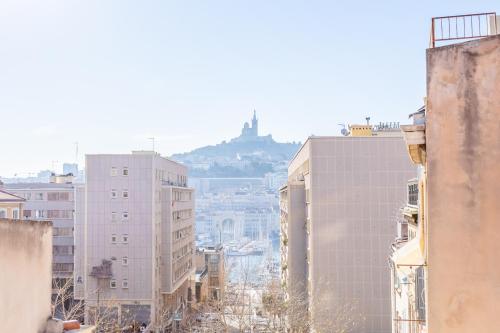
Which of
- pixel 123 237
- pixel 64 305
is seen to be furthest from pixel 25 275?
pixel 123 237

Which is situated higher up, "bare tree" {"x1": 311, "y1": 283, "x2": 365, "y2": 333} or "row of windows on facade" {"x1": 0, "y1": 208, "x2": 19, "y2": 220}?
"row of windows on facade" {"x1": 0, "y1": 208, "x2": 19, "y2": 220}

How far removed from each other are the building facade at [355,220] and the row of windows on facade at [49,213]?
37.5 m

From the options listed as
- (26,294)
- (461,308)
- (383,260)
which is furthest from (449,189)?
(383,260)

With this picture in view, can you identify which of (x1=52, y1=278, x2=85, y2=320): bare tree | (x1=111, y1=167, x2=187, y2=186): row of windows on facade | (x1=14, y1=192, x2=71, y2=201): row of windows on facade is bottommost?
(x1=52, y1=278, x2=85, y2=320): bare tree

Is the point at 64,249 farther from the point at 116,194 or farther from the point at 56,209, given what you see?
the point at 116,194

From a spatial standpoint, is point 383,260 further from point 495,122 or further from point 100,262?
point 100,262

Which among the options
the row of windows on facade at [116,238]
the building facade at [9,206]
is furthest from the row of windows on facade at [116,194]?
the building facade at [9,206]

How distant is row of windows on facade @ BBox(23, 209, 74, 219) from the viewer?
6031 cm

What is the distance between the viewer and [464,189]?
23.6ft

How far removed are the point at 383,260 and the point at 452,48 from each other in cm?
2419

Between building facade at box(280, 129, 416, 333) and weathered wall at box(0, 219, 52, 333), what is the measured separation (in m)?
22.8

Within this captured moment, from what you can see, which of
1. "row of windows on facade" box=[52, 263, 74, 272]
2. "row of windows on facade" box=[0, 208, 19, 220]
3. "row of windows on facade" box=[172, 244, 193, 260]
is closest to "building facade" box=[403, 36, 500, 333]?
"row of windows on facade" box=[0, 208, 19, 220]

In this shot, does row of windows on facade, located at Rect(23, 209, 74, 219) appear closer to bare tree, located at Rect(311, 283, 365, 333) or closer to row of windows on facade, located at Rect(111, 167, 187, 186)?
row of windows on facade, located at Rect(111, 167, 187, 186)

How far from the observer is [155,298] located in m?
48.3
